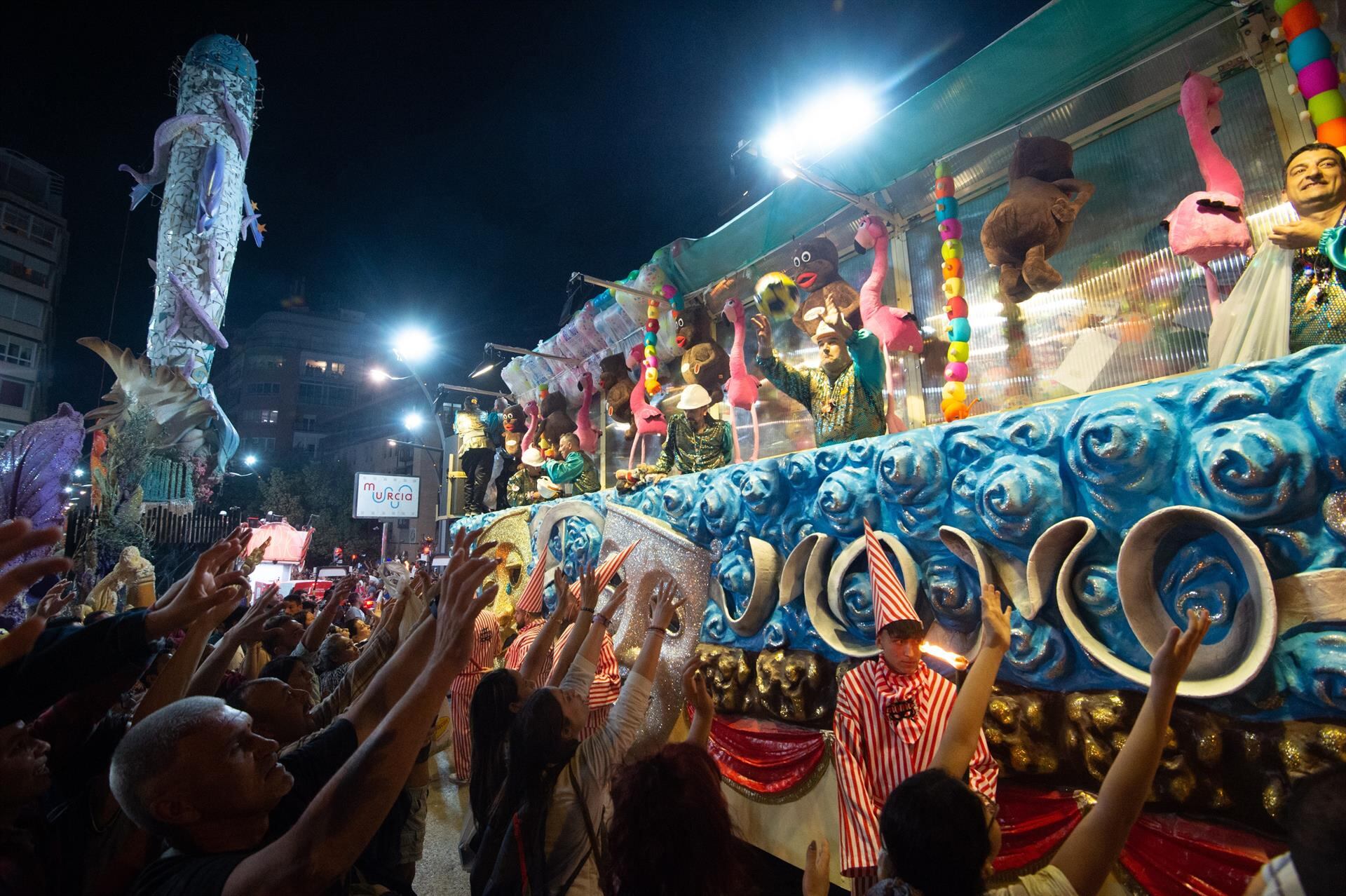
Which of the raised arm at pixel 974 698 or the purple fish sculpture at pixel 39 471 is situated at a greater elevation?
the purple fish sculpture at pixel 39 471

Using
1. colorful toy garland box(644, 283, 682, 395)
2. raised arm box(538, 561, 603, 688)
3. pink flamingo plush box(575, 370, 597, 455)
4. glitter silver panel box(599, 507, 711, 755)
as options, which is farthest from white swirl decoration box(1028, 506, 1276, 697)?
pink flamingo plush box(575, 370, 597, 455)

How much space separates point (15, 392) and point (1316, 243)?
3572 cm

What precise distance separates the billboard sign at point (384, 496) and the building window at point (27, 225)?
22.3 metres

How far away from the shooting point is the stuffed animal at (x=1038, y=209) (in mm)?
3305

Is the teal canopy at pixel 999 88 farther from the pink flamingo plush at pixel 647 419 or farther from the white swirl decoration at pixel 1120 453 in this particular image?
the white swirl decoration at pixel 1120 453

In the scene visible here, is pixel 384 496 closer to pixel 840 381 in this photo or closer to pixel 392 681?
pixel 840 381

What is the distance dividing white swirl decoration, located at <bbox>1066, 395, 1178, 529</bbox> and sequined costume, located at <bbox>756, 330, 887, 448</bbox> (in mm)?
1423

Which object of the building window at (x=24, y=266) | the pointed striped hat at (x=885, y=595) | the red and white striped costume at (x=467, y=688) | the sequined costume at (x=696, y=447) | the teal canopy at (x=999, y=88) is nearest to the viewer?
the pointed striped hat at (x=885, y=595)

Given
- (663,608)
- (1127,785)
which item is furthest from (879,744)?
(1127,785)

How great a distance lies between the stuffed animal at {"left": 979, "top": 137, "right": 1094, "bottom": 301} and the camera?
3.30 meters

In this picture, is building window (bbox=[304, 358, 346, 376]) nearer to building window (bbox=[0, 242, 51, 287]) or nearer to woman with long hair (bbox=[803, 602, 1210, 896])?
building window (bbox=[0, 242, 51, 287])

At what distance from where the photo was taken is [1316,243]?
230cm

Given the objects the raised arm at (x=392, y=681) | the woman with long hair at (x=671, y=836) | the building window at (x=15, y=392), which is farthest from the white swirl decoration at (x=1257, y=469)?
the building window at (x=15, y=392)

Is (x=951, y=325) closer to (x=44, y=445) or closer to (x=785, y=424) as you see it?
(x=785, y=424)
